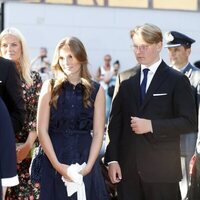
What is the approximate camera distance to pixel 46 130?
4.42 m

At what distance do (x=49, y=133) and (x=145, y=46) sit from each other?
36.9 inches

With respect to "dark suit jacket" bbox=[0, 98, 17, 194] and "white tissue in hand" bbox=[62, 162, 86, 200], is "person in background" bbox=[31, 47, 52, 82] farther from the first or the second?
"dark suit jacket" bbox=[0, 98, 17, 194]

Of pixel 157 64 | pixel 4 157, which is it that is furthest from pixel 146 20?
pixel 4 157

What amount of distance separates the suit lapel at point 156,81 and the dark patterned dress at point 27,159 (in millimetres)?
1024

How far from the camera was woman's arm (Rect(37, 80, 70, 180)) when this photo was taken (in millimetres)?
4316

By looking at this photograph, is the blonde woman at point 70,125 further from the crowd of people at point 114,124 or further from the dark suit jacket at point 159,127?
the dark suit jacket at point 159,127

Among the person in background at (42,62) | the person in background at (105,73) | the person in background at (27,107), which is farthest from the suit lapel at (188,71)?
the person in background at (105,73)

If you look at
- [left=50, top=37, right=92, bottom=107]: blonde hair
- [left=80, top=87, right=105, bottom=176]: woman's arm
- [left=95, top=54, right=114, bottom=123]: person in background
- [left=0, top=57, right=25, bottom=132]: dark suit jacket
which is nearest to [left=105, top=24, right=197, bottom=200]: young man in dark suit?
[left=80, top=87, right=105, bottom=176]: woman's arm

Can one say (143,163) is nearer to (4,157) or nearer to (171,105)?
(171,105)

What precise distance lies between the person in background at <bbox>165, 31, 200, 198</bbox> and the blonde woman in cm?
116

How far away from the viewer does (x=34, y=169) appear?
4.46m

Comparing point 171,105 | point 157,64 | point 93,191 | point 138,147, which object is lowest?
point 93,191

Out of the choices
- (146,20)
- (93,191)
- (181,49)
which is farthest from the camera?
(146,20)

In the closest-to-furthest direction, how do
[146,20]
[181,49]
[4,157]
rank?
[4,157] → [181,49] → [146,20]
